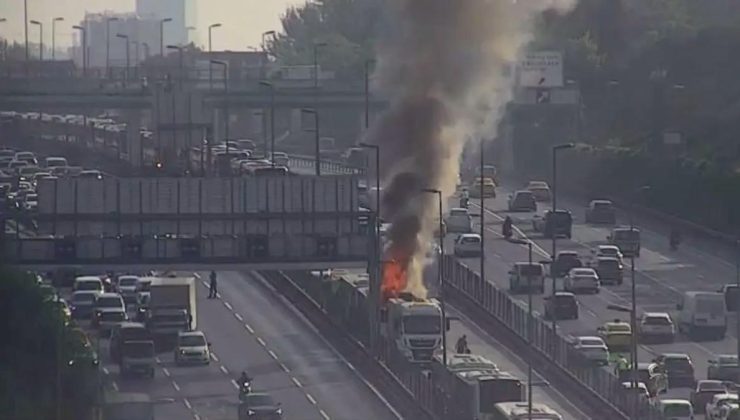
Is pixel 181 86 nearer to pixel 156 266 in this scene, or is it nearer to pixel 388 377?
pixel 156 266

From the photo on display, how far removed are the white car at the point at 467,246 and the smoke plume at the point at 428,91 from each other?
4.80 meters

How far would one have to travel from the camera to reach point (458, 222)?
5831cm

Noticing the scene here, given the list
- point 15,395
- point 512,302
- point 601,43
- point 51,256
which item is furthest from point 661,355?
point 601,43

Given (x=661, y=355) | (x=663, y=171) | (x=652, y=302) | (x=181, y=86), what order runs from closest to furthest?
(x=661, y=355) < (x=652, y=302) < (x=663, y=171) < (x=181, y=86)

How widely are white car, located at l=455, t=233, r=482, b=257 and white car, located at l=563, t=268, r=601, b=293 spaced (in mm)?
5285

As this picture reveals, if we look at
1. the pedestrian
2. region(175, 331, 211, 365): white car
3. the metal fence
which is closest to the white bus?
the metal fence

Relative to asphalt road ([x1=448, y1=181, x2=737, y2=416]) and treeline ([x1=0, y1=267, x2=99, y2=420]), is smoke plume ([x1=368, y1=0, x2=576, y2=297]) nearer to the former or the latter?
asphalt road ([x1=448, y1=181, x2=737, y2=416])

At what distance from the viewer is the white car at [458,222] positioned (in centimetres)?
5778

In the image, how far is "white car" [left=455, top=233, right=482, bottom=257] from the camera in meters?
53.8

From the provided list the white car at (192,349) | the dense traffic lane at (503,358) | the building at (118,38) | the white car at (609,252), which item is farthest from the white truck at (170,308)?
the building at (118,38)

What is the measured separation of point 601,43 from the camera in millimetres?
84188

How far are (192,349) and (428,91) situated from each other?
30.6 feet

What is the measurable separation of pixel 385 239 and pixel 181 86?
27.0m

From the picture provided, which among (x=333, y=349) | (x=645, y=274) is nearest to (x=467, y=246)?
(x=645, y=274)
